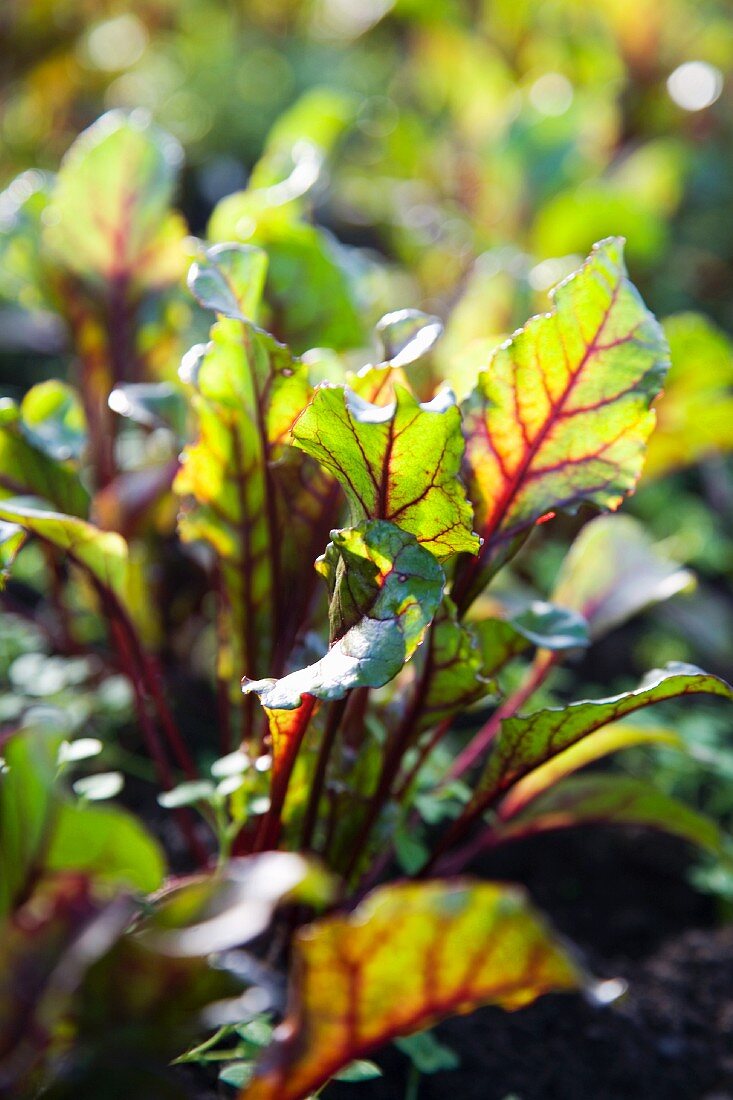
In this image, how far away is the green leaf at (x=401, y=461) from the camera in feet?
2.52

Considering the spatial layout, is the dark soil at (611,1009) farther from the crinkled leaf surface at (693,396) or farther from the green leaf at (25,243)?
the green leaf at (25,243)

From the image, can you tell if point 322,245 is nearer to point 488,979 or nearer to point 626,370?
point 626,370

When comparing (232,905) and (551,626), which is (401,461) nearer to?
(551,626)

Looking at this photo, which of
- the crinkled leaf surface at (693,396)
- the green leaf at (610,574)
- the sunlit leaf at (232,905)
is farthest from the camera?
the crinkled leaf surface at (693,396)

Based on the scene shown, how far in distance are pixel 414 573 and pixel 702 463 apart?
1.80 metres

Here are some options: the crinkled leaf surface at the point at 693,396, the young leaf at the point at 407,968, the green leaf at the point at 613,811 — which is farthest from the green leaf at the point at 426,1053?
the crinkled leaf surface at the point at 693,396

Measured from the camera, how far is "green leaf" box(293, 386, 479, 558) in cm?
77

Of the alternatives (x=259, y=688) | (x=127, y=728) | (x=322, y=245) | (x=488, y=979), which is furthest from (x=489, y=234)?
(x=488, y=979)

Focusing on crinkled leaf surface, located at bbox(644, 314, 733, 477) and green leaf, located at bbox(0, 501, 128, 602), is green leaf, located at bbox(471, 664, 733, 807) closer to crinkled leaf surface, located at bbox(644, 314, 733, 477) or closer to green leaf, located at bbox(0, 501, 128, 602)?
green leaf, located at bbox(0, 501, 128, 602)

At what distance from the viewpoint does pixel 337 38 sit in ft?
12.5

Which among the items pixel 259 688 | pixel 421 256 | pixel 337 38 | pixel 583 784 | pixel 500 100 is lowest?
pixel 583 784

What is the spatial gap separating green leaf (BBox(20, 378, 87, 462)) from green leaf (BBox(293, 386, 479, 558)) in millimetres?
379

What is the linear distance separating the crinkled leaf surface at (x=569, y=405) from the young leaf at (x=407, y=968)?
422 millimetres

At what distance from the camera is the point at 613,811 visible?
1105 mm
